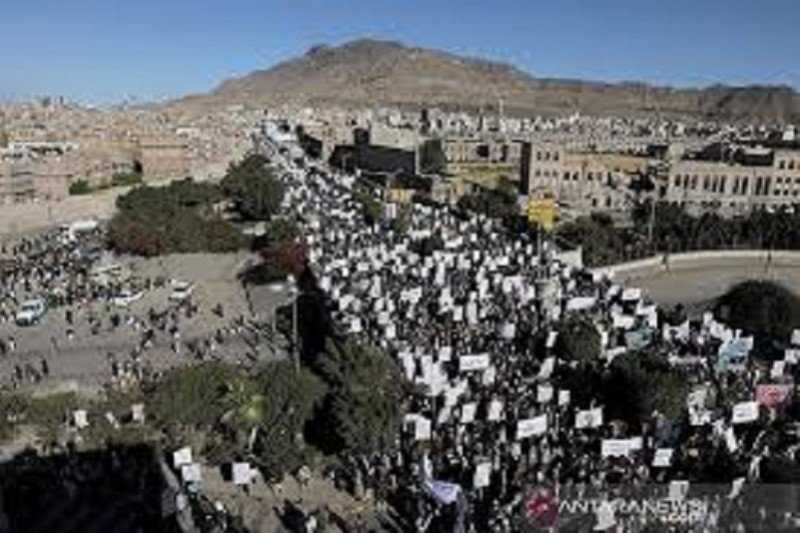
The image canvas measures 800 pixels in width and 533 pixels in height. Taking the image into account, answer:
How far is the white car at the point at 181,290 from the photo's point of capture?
43.7 meters

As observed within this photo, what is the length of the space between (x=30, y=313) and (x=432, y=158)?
186 ft

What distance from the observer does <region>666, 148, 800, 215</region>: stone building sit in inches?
3145

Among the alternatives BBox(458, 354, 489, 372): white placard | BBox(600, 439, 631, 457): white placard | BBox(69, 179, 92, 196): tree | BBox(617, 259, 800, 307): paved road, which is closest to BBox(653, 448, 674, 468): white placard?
BBox(600, 439, 631, 457): white placard

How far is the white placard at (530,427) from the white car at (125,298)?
24.2 metres

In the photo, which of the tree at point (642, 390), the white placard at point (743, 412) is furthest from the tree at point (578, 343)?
the white placard at point (743, 412)

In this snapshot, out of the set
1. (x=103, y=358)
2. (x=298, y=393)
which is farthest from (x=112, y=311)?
(x=298, y=393)

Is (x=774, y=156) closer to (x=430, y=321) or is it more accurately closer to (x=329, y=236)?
(x=329, y=236)

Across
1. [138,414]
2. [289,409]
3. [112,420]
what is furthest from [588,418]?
[112,420]

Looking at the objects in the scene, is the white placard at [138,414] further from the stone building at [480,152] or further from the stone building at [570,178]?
the stone building at [480,152]

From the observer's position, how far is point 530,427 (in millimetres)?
21953

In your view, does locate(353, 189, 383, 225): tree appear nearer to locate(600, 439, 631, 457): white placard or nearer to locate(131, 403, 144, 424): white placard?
locate(131, 403, 144, 424): white placard

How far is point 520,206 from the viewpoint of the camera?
2665 inches

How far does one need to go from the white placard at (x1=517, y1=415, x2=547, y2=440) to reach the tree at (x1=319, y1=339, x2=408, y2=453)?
8.77 ft

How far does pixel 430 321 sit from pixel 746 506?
1547cm
